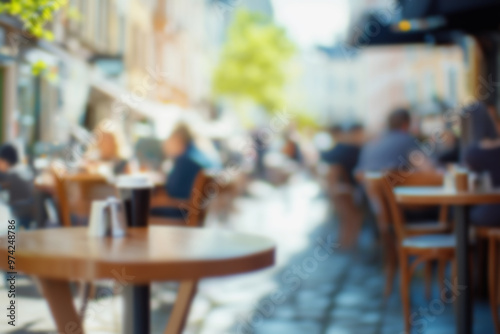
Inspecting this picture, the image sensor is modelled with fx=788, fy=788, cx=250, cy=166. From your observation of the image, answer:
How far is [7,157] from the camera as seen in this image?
166 inches

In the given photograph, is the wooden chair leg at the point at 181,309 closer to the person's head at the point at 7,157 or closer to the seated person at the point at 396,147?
the person's head at the point at 7,157

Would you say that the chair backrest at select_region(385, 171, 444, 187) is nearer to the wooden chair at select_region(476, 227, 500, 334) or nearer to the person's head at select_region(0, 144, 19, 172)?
the wooden chair at select_region(476, 227, 500, 334)

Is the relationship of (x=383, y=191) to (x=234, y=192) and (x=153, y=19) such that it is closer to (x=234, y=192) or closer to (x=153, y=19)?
(x=234, y=192)

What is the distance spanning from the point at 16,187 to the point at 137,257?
8.89ft

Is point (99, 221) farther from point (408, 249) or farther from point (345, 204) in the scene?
point (345, 204)

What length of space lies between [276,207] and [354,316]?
8.69 metres

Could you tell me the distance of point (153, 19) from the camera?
16.8m

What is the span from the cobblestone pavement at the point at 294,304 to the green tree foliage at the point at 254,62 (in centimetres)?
1949

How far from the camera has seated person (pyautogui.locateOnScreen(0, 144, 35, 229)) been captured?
4.17 meters

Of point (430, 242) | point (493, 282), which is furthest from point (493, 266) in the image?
point (430, 242)

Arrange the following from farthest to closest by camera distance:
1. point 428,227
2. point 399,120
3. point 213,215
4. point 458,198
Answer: point 213,215 < point 399,120 < point 428,227 < point 458,198

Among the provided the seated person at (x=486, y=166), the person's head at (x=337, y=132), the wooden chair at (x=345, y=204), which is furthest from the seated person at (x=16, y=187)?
the person's head at (x=337, y=132)

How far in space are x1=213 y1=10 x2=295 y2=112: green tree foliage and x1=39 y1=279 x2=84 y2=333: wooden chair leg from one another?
24695mm

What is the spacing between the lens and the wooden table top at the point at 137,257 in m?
1.81
